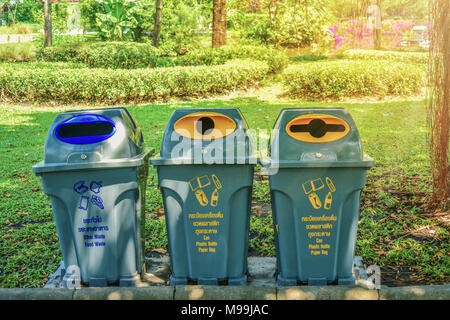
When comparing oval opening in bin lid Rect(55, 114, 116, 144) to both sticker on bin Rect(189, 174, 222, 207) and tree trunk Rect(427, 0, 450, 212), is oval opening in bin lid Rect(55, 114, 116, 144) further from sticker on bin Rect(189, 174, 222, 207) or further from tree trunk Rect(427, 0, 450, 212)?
tree trunk Rect(427, 0, 450, 212)

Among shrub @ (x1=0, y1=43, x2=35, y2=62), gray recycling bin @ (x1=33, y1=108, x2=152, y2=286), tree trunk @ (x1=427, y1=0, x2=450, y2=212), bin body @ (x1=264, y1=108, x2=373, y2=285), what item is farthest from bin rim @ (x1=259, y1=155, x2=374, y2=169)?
shrub @ (x1=0, y1=43, x2=35, y2=62)

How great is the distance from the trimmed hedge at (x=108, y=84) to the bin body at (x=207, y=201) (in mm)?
8726

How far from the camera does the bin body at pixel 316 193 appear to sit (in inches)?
113

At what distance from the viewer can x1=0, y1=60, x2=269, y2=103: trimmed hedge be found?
36.7 ft

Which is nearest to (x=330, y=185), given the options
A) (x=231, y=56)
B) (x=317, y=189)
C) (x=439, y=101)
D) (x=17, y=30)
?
(x=317, y=189)

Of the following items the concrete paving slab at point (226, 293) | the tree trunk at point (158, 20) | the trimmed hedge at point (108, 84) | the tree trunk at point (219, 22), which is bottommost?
the concrete paving slab at point (226, 293)

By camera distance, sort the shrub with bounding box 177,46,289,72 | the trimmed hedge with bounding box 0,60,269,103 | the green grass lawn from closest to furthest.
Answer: the green grass lawn
the trimmed hedge with bounding box 0,60,269,103
the shrub with bounding box 177,46,289,72

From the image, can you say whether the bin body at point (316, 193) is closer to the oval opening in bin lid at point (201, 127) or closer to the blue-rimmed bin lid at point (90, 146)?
the oval opening in bin lid at point (201, 127)

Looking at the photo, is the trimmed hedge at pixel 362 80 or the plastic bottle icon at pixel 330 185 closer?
the plastic bottle icon at pixel 330 185

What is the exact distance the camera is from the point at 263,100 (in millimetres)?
11719

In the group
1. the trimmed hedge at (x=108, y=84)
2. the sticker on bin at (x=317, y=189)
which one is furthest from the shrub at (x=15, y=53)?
the sticker on bin at (x=317, y=189)

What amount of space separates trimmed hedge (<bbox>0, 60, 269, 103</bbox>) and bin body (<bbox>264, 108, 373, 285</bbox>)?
892 centimetres

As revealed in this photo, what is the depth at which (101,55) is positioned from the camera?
1634cm
